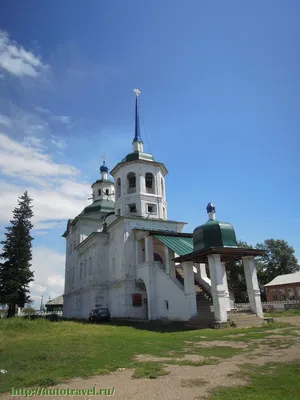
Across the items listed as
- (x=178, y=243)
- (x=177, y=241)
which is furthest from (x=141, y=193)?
(x=178, y=243)

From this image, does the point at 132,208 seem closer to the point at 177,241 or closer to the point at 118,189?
the point at 118,189

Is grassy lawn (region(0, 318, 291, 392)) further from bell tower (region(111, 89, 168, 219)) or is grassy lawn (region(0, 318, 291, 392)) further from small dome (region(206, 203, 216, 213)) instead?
bell tower (region(111, 89, 168, 219))

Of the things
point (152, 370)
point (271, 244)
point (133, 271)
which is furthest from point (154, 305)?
point (271, 244)

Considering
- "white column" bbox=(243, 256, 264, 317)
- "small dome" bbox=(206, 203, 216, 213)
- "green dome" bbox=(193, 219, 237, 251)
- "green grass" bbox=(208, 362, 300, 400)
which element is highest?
"small dome" bbox=(206, 203, 216, 213)

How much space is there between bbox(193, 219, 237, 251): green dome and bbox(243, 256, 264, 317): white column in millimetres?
1796

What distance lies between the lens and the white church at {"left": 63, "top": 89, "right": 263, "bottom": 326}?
17.6m

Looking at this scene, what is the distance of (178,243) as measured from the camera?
22594 millimetres

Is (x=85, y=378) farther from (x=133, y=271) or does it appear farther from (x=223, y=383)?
(x=133, y=271)

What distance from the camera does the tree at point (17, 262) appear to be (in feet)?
109

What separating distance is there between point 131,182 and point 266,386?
82.3 ft

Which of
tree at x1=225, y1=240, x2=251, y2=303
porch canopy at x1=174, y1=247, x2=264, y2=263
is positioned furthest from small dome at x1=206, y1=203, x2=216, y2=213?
tree at x1=225, y1=240, x2=251, y2=303

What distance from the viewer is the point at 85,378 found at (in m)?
6.23

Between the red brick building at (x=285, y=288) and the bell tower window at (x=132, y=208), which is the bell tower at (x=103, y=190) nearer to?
the bell tower window at (x=132, y=208)

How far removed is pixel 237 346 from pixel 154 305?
13061mm
